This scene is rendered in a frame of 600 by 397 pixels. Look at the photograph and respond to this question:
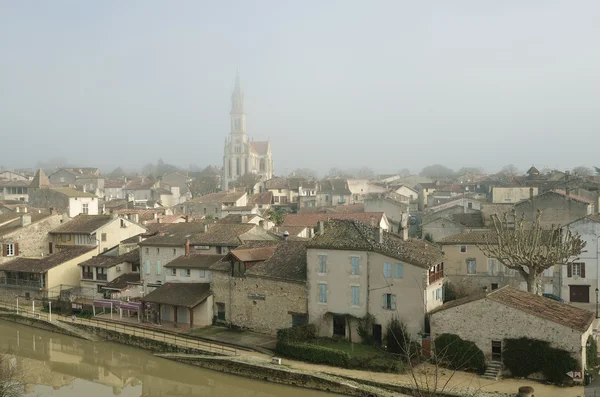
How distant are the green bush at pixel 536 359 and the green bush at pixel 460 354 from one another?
1141 mm

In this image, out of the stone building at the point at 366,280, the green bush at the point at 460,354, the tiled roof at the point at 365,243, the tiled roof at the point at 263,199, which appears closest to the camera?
the green bush at the point at 460,354

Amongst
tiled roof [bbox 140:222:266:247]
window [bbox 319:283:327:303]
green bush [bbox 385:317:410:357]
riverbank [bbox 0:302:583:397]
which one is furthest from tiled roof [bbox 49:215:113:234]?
green bush [bbox 385:317:410:357]

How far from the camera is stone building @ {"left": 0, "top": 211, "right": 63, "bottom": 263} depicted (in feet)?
162

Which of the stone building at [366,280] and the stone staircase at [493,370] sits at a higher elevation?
the stone building at [366,280]

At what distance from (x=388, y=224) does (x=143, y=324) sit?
1116 inches

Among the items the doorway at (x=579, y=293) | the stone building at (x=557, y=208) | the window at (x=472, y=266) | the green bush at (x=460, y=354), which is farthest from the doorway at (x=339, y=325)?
the stone building at (x=557, y=208)

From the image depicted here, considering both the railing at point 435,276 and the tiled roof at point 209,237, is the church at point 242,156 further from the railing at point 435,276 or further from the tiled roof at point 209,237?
the railing at point 435,276

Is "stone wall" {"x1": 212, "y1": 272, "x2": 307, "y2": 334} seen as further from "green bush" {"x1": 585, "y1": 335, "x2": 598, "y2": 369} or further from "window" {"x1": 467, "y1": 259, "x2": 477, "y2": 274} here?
"green bush" {"x1": 585, "y1": 335, "x2": 598, "y2": 369}

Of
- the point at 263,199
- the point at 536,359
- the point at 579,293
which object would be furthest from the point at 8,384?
the point at 263,199

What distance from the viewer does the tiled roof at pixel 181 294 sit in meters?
36.0

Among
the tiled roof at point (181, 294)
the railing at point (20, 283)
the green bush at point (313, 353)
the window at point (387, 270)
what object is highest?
the window at point (387, 270)

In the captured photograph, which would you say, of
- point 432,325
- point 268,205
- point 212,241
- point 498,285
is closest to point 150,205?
point 268,205

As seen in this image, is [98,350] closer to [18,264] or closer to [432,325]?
[18,264]

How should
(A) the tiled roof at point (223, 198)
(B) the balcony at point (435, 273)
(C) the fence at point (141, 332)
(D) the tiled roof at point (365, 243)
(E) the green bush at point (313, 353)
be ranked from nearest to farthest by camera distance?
(E) the green bush at point (313, 353) < (B) the balcony at point (435, 273) < (D) the tiled roof at point (365, 243) < (C) the fence at point (141, 332) < (A) the tiled roof at point (223, 198)
